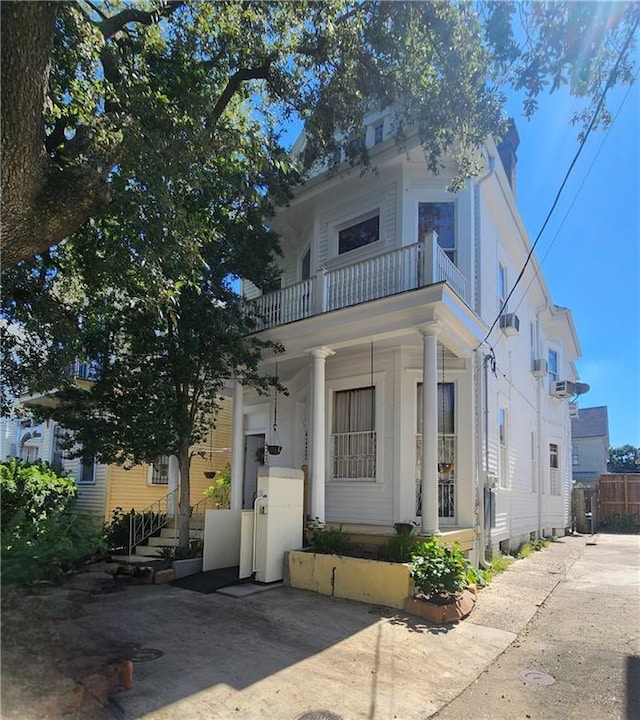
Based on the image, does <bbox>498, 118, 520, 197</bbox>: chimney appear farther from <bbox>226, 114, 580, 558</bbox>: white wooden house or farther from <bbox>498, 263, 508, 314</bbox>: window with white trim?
<bbox>498, 263, 508, 314</bbox>: window with white trim

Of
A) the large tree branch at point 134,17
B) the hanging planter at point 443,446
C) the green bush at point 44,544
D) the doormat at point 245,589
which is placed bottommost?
the doormat at point 245,589

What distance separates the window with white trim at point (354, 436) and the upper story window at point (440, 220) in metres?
3.27

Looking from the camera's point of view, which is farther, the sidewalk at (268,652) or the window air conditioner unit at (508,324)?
the window air conditioner unit at (508,324)

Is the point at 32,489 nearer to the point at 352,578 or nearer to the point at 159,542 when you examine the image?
the point at 159,542

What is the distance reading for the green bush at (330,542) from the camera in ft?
28.0

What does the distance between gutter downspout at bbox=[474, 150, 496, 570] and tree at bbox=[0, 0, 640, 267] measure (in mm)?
2844

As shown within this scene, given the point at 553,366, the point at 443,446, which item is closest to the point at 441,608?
the point at 443,446

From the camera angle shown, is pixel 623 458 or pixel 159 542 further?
pixel 623 458

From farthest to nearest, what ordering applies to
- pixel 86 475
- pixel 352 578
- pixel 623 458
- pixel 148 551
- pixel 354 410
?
pixel 623 458, pixel 86 475, pixel 148 551, pixel 354 410, pixel 352 578

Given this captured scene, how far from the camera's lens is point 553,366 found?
2062cm

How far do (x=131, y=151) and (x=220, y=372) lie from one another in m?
5.30

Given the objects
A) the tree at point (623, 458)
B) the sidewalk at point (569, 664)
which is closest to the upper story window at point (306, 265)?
the sidewalk at point (569, 664)

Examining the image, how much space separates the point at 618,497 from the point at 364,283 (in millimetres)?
19073

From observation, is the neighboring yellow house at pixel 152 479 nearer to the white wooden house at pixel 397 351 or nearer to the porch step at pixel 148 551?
the white wooden house at pixel 397 351
